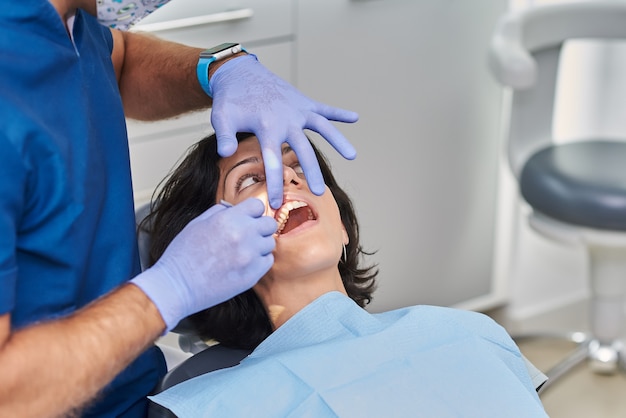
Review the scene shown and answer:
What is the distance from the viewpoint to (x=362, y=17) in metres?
2.45

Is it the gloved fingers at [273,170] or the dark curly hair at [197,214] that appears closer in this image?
the gloved fingers at [273,170]

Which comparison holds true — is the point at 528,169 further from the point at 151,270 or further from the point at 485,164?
the point at 151,270

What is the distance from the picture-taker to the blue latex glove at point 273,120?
1.30 m

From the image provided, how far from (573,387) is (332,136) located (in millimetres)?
1540

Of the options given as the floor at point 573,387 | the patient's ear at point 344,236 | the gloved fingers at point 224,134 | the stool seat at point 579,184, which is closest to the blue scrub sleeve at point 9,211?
the gloved fingers at point 224,134

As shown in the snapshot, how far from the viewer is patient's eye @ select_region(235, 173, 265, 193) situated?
147 cm

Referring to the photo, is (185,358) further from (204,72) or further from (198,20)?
(198,20)

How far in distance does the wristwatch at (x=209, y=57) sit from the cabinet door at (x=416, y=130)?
33.5 inches

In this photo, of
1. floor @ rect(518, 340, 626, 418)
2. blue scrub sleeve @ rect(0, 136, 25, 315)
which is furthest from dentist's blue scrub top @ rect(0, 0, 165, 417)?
floor @ rect(518, 340, 626, 418)

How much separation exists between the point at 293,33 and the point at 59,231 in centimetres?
128

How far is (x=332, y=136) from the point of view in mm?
1343

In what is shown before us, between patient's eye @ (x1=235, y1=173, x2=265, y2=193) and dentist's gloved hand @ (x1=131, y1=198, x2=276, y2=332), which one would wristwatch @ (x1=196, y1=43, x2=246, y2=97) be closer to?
patient's eye @ (x1=235, y1=173, x2=265, y2=193)

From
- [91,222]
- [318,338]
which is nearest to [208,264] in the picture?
[91,222]

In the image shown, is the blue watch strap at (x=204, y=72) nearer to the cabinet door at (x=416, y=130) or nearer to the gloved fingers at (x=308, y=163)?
the gloved fingers at (x=308, y=163)
